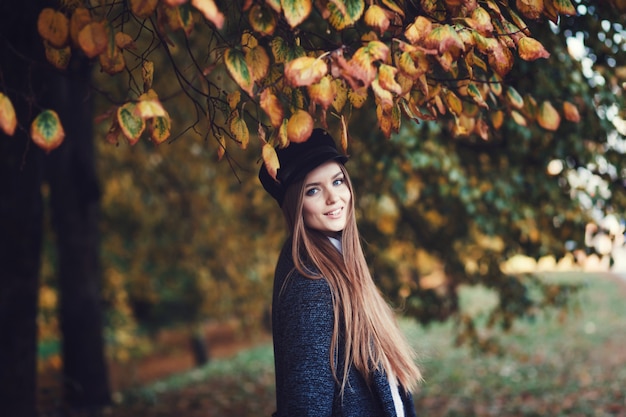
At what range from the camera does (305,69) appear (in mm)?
1918

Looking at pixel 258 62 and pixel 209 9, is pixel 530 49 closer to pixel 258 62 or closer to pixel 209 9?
pixel 258 62

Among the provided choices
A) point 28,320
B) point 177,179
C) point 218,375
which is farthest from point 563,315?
point 218,375

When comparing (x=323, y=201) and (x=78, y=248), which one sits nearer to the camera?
(x=323, y=201)

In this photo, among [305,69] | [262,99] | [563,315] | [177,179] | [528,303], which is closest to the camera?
[305,69]

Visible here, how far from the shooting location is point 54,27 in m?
2.08

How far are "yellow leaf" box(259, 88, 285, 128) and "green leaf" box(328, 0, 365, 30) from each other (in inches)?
13.1

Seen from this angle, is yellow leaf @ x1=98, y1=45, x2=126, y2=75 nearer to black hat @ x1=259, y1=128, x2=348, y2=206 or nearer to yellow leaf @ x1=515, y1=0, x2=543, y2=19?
black hat @ x1=259, y1=128, x2=348, y2=206

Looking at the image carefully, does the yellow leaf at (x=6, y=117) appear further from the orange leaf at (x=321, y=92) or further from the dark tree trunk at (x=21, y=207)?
the orange leaf at (x=321, y=92)

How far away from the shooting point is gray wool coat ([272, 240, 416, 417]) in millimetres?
2336

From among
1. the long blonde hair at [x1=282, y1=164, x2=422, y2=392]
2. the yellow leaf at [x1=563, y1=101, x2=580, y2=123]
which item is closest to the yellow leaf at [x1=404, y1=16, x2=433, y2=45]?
the long blonde hair at [x1=282, y1=164, x2=422, y2=392]

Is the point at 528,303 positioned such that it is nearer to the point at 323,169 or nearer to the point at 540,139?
the point at 540,139

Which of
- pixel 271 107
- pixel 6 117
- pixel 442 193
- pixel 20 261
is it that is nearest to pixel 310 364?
pixel 271 107

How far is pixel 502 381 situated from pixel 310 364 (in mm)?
7887

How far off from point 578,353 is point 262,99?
11.5m
